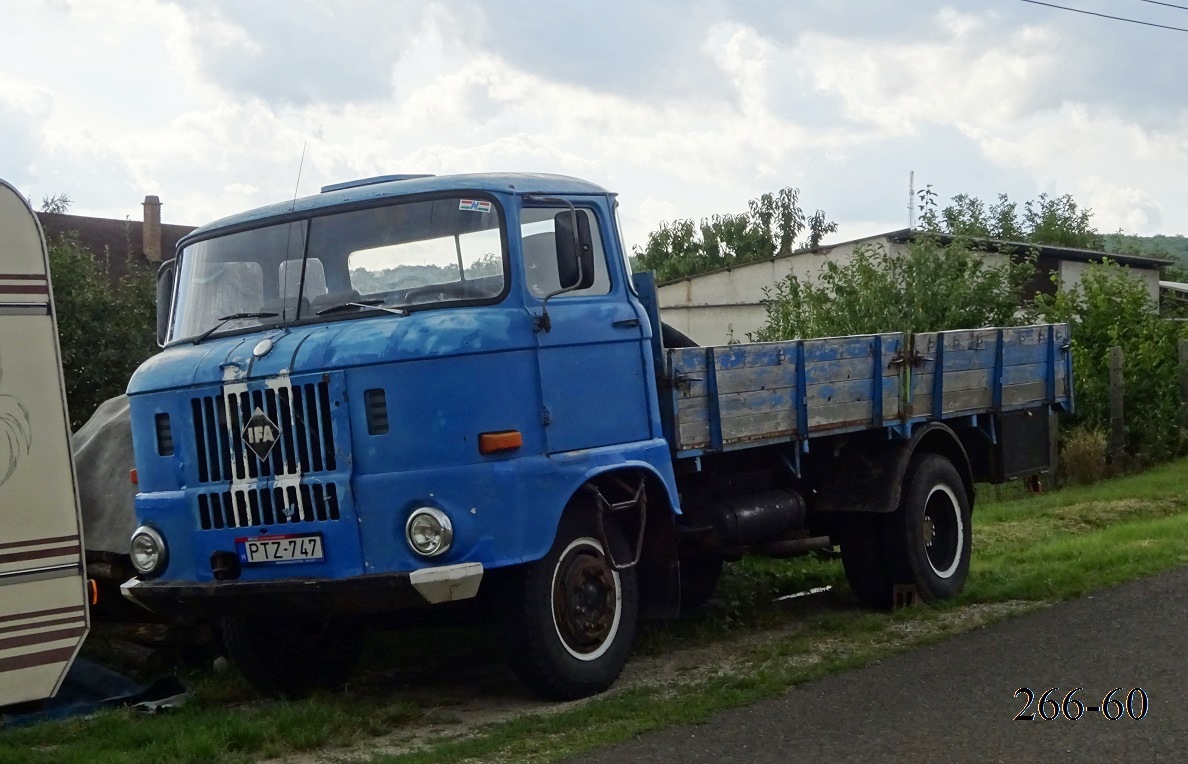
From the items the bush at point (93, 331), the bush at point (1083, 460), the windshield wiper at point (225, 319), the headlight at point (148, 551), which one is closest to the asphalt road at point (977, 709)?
the headlight at point (148, 551)

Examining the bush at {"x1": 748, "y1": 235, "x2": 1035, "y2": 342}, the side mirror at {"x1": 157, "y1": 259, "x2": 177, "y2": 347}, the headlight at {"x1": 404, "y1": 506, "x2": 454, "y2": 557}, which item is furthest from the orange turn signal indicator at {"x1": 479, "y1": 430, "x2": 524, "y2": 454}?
the bush at {"x1": 748, "y1": 235, "x2": 1035, "y2": 342}

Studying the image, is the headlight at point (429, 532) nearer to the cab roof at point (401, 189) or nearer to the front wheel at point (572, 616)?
the front wheel at point (572, 616)

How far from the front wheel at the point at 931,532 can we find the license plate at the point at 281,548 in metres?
4.55

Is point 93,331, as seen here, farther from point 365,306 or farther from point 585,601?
point 585,601

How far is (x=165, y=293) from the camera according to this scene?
26.8 ft

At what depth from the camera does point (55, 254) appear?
13.0 m

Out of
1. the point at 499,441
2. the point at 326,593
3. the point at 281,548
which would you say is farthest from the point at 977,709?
the point at 281,548

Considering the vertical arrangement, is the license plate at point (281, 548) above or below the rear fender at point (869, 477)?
above

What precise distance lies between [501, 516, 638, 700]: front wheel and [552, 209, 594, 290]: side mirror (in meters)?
1.21

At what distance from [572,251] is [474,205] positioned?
1.85ft

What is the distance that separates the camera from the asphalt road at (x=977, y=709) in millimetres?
5570

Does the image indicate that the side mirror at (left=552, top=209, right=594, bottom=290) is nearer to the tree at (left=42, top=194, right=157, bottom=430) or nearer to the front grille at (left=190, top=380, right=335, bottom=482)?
Result: the front grille at (left=190, top=380, right=335, bottom=482)

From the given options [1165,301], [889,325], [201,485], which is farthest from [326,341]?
[1165,301]

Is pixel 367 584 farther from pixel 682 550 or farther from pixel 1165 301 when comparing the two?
pixel 1165 301
